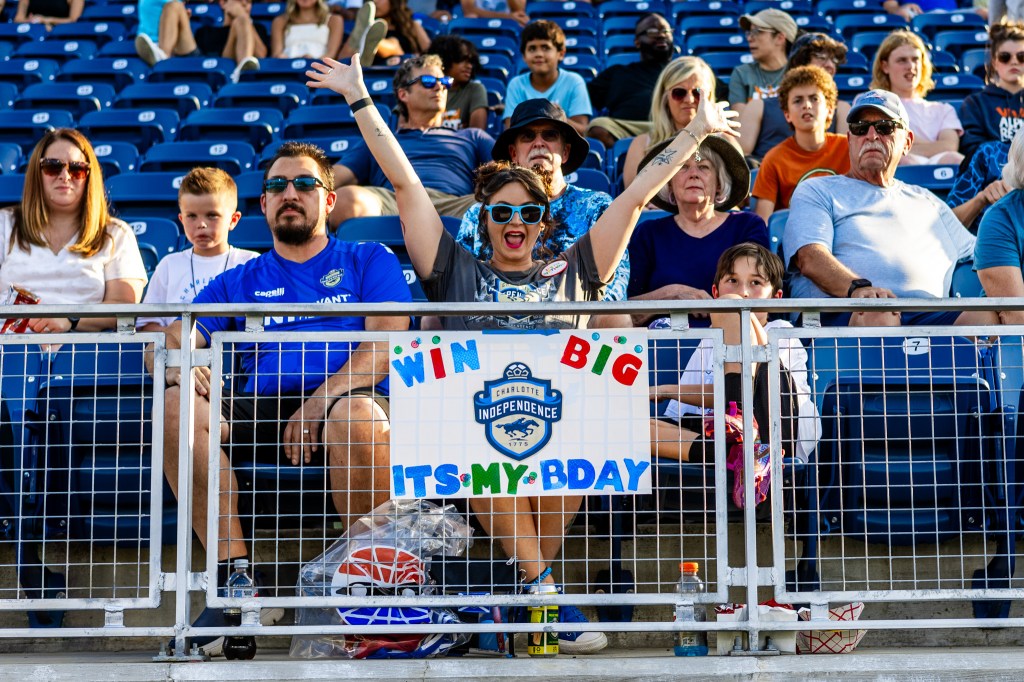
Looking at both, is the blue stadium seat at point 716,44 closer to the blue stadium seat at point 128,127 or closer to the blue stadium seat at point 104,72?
the blue stadium seat at point 128,127

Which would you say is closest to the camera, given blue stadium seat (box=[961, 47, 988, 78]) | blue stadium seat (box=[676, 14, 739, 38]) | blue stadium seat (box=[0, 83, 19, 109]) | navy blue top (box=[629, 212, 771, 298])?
navy blue top (box=[629, 212, 771, 298])

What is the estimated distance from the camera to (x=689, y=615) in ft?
11.0

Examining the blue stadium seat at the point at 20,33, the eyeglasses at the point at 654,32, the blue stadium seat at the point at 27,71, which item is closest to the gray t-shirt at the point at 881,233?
the eyeglasses at the point at 654,32

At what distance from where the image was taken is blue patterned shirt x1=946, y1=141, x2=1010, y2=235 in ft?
19.2

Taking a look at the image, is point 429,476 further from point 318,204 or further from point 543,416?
point 318,204

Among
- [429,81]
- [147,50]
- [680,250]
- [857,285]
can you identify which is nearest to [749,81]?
[429,81]

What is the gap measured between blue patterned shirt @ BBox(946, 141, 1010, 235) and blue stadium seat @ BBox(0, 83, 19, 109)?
6.17 metres

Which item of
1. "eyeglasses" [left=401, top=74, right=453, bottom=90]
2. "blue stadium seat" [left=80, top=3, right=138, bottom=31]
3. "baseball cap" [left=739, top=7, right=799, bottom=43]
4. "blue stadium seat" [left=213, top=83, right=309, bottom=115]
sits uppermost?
"blue stadium seat" [left=80, top=3, right=138, bottom=31]

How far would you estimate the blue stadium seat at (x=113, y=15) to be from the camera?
11039 millimetres

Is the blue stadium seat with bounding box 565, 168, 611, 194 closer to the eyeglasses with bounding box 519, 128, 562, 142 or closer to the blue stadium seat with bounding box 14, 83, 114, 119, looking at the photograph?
the eyeglasses with bounding box 519, 128, 562, 142

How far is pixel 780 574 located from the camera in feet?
10.9

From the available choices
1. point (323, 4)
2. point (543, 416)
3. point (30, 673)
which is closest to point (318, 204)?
point (543, 416)

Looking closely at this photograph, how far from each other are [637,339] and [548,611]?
79 centimetres

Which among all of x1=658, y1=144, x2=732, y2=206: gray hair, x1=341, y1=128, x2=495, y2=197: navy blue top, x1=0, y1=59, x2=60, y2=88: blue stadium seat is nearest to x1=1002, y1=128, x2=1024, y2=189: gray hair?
x1=658, y1=144, x2=732, y2=206: gray hair
